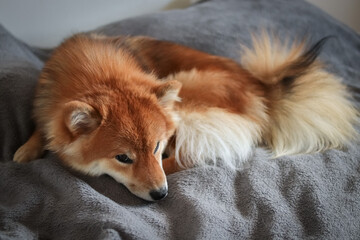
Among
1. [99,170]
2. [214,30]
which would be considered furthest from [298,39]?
[99,170]

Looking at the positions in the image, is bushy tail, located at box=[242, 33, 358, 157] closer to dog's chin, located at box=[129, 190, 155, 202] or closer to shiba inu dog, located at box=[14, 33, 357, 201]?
shiba inu dog, located at box=[14, 33, 357, 201]

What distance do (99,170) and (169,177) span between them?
A: 265mm

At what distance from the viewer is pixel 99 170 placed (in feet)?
4.37

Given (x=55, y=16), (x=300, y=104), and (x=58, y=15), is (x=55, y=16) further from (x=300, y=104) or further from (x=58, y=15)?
(x=300, y=104)

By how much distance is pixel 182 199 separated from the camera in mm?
1275

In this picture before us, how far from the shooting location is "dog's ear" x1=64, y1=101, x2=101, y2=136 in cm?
115

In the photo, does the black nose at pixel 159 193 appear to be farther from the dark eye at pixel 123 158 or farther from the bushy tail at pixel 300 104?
the bushy tail at pixel 300 104

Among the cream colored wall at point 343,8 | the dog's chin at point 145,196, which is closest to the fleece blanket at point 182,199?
the dog's chin at point 145,196

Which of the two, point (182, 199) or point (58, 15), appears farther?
point (58, 15)

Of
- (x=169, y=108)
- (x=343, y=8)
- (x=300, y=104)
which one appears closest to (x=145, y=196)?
(x=169, y=108)

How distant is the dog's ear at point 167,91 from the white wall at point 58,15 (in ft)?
3.52

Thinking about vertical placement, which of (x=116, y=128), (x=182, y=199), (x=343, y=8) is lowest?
(x=343, y=8)

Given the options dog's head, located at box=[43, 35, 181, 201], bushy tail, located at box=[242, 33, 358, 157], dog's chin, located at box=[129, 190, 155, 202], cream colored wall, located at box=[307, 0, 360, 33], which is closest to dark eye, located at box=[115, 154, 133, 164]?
dog's head, located at box=[43, 35, 181, 201]

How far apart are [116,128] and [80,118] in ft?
0.41
